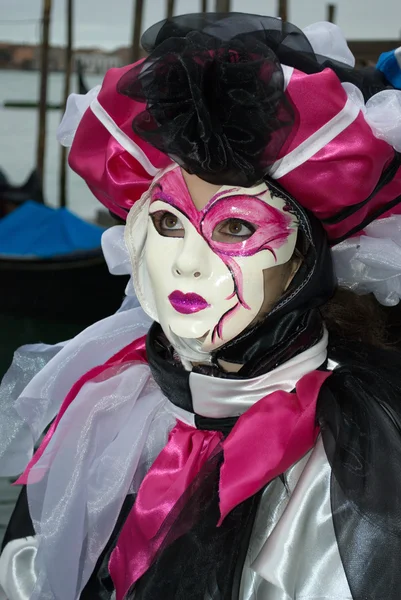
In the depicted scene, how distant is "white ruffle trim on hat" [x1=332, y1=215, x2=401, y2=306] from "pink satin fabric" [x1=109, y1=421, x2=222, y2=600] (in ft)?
1.02

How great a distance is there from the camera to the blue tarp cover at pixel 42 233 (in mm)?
5570

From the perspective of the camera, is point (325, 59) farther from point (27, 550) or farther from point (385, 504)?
point (27, 550)

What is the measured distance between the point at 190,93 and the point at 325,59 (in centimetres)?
21

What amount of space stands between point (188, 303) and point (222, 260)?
7 cm

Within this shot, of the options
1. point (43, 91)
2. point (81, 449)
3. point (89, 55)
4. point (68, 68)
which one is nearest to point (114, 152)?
point (81, 449)

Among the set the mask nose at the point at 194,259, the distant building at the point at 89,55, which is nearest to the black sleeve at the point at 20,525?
the mask nose at the point at 194,259

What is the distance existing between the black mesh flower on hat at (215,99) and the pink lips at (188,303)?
154 millimetres

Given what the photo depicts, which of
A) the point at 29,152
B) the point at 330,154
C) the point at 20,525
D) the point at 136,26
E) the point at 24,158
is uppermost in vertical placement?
the point at 330,154

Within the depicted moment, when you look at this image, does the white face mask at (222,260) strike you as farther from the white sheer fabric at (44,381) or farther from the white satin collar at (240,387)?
the white sheer fabric at (44,381)

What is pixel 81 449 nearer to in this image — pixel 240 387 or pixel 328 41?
pixel 240 387

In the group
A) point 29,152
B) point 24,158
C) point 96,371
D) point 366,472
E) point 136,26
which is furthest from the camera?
point 29,152

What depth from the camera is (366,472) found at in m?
1.13

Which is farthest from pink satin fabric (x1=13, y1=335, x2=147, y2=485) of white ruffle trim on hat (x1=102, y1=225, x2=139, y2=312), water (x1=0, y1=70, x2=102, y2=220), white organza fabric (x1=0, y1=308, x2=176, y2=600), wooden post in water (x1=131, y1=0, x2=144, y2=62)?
water (x1=0, y1=70, x2=102, y2=220)

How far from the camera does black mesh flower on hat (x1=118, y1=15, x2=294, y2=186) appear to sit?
3.71ft
